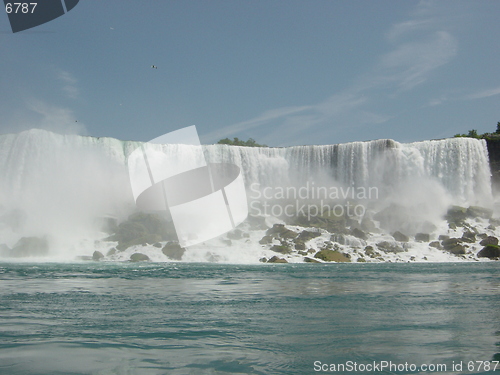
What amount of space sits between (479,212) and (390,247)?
828 cm

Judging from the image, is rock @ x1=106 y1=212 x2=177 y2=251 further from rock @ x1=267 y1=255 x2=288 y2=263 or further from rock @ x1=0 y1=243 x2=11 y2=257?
rock @ x1=267 y1=255 x2=288 y2=263

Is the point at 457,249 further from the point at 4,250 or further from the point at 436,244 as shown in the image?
the point at 4,250

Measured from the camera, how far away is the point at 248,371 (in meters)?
3.55

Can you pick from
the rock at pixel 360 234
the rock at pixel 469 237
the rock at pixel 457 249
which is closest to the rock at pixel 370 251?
the rock at pixel 360 234

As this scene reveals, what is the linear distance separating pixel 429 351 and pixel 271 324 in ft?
6.56

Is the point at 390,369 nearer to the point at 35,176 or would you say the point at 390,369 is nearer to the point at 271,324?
the point at 271,324

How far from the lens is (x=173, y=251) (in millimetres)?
24844

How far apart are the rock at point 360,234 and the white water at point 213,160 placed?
5075mm

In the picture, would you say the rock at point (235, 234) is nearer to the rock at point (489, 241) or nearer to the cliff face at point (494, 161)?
the rock at point (489, 241)

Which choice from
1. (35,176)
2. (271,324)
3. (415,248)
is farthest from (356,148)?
(271,324)

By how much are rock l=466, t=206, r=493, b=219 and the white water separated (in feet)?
5.71

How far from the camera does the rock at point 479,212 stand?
101 ft

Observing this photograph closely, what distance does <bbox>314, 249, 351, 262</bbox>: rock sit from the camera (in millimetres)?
24484

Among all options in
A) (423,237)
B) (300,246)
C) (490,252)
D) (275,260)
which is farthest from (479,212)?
(275,260)
